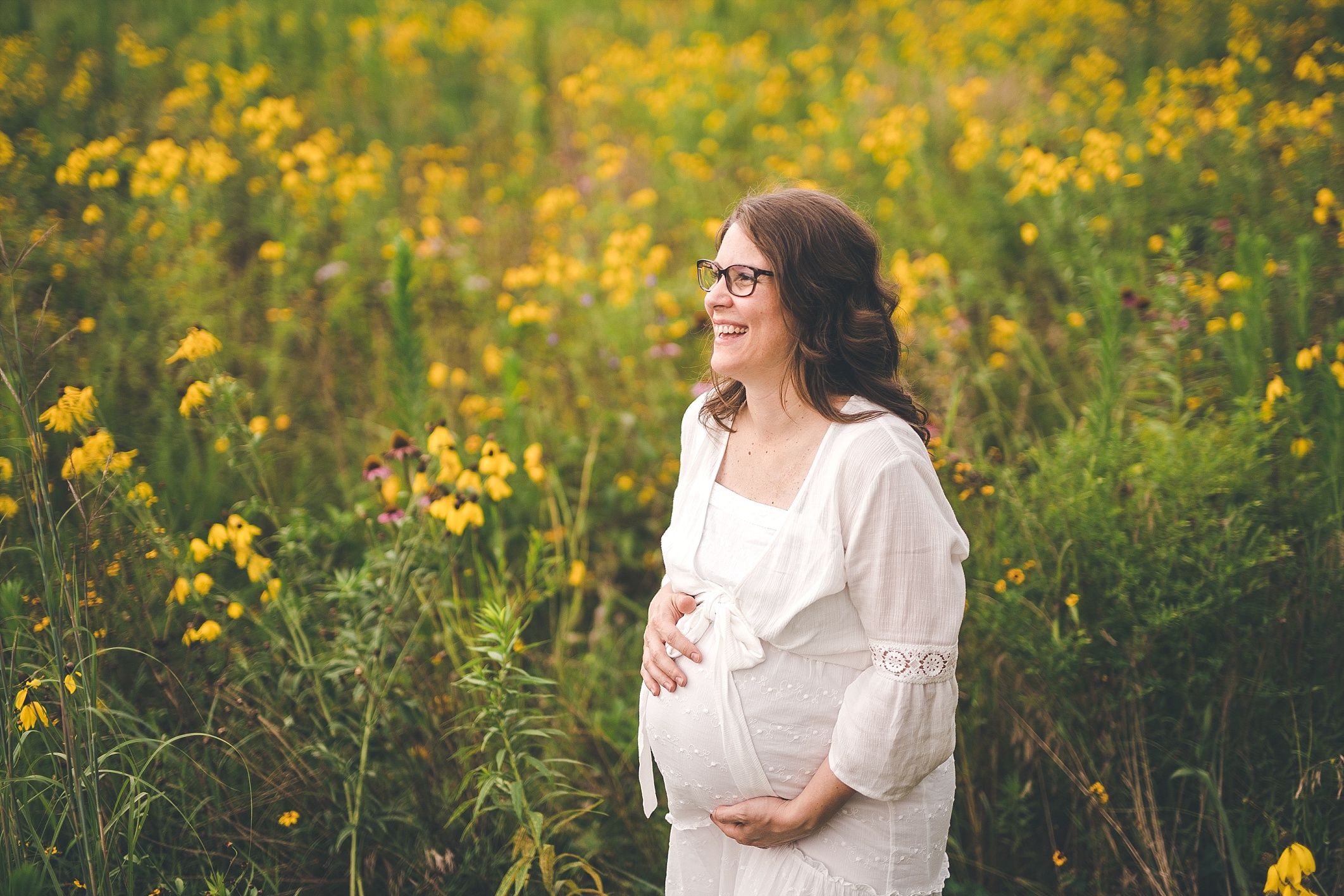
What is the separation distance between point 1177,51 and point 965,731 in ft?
19.1

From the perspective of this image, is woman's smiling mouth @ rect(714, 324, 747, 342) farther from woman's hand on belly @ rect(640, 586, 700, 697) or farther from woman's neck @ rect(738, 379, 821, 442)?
woman's hand on belly @ rect(640, 586, 700, 697)

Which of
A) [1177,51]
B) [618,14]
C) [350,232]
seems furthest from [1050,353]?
[618,14]

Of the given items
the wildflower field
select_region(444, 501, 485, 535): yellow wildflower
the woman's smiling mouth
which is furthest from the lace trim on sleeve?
select_region(444, 501, 485, 535): yellow wildflower

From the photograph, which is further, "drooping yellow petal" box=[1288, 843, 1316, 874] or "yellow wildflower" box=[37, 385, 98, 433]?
"yellow wildflower" box=[37, 385, 98, 433]

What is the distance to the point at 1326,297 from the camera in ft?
9.94

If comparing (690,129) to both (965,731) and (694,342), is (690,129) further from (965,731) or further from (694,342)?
(965,731)

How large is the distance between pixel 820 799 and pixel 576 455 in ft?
7.09

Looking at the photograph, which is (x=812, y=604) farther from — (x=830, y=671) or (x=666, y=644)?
(x=666, y=644)

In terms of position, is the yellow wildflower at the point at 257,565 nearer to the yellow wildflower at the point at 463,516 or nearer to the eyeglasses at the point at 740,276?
the yellow wildflower at the point at 463,516

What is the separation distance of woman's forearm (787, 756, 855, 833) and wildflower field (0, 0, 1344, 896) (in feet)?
2.20

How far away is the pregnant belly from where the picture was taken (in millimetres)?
1501

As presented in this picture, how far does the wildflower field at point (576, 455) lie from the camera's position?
6.72 ft

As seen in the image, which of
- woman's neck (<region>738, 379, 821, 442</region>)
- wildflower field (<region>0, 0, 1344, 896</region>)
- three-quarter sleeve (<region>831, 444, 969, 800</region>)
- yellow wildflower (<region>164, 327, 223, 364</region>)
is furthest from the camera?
yellow wildflower (<region>164, 327, 223, 364</region>)

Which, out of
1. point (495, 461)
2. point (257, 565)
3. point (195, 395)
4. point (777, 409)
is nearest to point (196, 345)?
point (195, 395)
